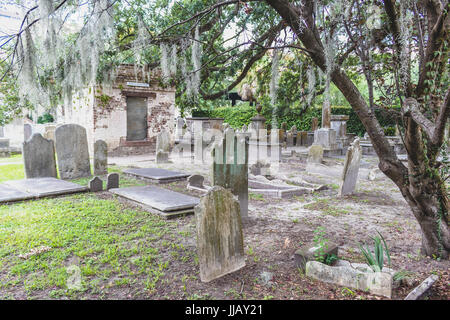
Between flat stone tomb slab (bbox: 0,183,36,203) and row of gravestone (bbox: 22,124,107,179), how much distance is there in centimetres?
99

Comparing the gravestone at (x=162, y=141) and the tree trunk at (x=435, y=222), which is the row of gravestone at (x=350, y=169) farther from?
the gravestone at (x=162, y=141)

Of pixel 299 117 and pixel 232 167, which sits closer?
pixel 232 167

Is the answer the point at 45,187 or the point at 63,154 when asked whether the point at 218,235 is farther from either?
the point at 63,154

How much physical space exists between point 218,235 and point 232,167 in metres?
2.02

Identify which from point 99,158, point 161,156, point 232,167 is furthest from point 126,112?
point 232,167

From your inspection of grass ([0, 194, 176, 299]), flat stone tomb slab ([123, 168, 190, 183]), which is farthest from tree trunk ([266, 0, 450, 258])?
flat stone tomb slab ([123, 168, 190, 183])

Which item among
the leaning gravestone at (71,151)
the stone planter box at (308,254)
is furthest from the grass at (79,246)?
the leaning gravestone at (71,151)

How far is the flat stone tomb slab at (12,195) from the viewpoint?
5.52 metres

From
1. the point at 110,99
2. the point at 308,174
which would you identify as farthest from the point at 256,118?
the point at 110,99

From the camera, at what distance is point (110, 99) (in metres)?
12.2

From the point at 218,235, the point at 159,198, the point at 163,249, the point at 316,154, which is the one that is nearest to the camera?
the point at 218,235

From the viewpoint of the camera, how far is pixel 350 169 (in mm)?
6441

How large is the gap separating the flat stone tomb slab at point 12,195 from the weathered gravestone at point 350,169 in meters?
5.93

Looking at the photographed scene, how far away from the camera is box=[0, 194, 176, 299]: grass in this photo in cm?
285
